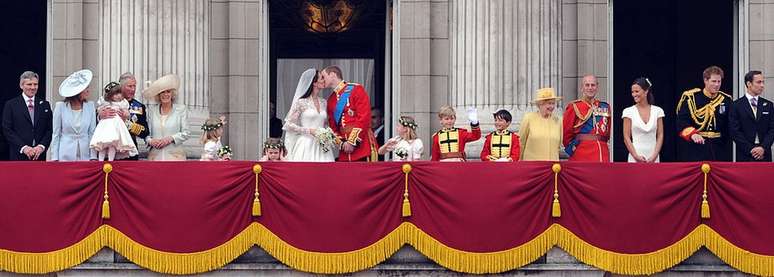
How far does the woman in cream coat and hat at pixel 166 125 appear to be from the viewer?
882 inches

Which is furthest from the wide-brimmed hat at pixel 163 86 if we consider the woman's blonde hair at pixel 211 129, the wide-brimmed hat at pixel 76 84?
the wide-brimmed hat at pixel 76 84

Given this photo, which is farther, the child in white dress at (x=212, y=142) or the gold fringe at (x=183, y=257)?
the child in white dress at (x=212, y=142)

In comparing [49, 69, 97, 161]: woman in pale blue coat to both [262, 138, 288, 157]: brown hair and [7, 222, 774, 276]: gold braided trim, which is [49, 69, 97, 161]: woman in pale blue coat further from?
[262, 138, 288, 157]: brown hair

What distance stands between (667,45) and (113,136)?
16.0m

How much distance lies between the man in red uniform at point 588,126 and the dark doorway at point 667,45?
30.7 ft

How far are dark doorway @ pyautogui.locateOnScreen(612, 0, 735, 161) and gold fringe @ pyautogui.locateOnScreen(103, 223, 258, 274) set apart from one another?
43.2 ft

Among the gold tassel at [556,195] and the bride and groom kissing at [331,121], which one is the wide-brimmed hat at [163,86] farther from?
the gold tassel at [556,195]

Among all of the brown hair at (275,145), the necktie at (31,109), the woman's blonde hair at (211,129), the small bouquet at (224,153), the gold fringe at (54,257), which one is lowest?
the gold fringe at (54,257)

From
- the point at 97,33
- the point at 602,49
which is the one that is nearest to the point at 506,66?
the point at 602,49

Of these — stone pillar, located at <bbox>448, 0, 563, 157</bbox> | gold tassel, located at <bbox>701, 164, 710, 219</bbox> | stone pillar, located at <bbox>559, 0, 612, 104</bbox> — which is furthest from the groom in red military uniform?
stone pillar, located at <bbox>559, 0, 612, 104</bbox>

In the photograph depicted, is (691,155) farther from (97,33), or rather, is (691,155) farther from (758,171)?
(97,33)

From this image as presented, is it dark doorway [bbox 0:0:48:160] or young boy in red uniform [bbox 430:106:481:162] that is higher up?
dark doorway [bbox 0:0:48:160]

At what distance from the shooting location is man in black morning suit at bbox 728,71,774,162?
21891 mm

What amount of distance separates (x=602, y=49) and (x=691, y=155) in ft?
13.9
